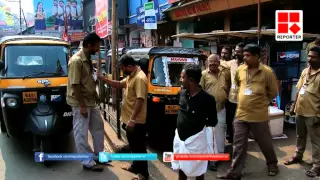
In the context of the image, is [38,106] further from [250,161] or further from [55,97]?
[250,161]

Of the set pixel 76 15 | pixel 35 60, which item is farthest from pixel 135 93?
pixel 76 15

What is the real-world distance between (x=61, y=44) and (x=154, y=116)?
2.41 meters

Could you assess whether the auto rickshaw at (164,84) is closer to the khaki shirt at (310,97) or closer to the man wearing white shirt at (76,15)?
the khaki shirt at (310,97)

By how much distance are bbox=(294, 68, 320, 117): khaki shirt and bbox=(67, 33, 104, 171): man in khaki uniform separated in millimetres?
3097

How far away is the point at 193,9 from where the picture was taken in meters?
13.9

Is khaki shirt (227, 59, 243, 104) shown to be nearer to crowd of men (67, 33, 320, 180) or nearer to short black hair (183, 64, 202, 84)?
crowd of men (67, 33, 320, 180)

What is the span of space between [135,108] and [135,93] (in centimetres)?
36

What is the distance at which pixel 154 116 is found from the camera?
5.89m

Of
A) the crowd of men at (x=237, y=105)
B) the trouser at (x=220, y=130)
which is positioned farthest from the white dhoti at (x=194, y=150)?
the trouser at (x=220, y=130)

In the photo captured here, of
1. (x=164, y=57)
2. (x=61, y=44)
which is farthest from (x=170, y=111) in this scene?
(x=61, y=44)

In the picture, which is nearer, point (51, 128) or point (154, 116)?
point (51, 128)

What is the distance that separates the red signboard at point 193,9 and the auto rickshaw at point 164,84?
6944 millimetres

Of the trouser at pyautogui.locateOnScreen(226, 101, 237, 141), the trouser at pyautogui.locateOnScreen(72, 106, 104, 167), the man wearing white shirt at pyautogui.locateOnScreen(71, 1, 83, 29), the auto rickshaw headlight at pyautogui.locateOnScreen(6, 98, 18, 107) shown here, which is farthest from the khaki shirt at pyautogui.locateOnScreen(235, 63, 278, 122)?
the man wearing white shirt at pyautogui.locateOnScreen(71, 1, 83, 29)

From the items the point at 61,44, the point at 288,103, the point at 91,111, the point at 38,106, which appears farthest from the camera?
the point at 288,103
